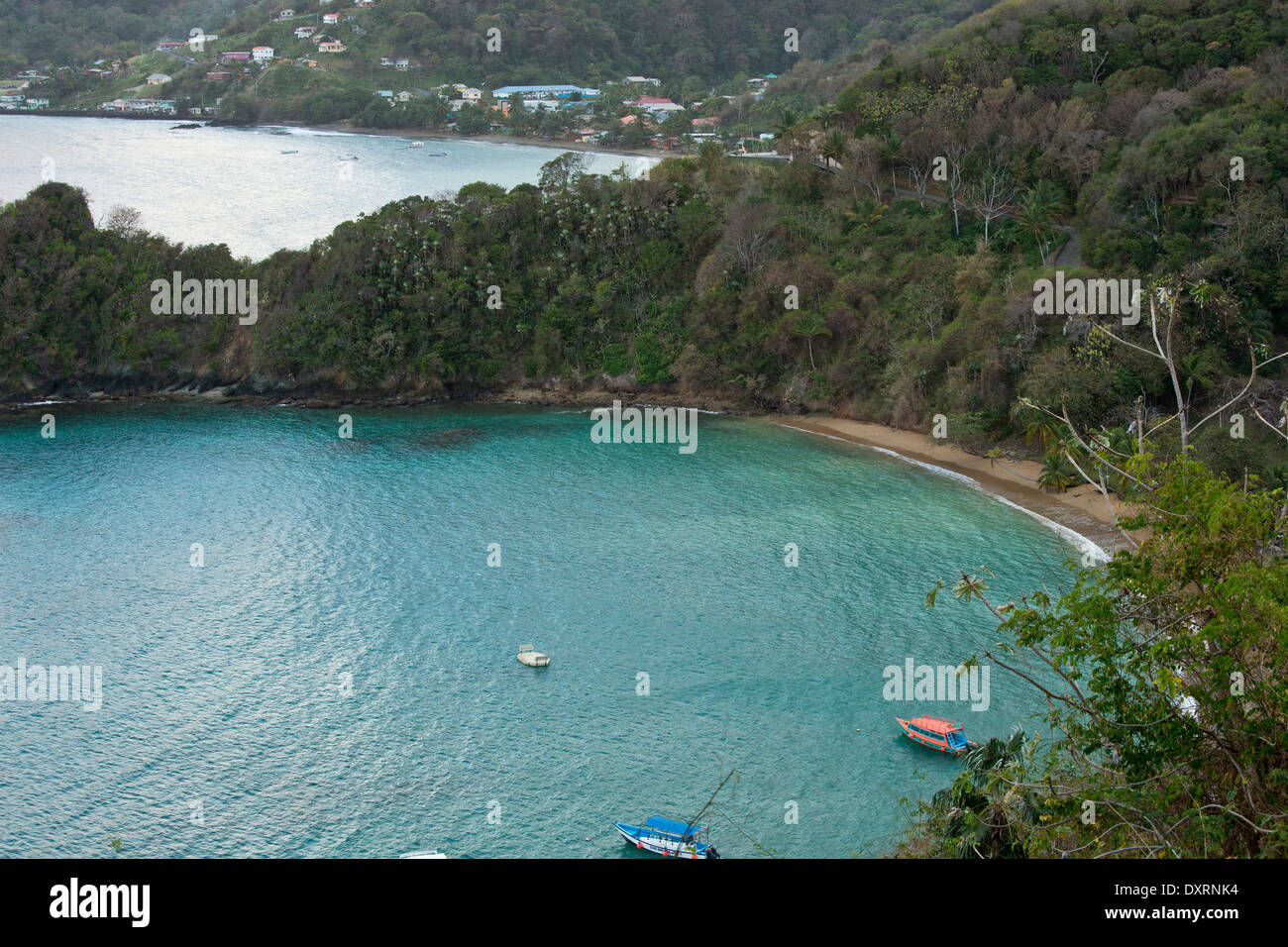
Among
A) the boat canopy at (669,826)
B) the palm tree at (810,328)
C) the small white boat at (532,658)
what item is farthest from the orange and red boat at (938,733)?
the palm tree at (810,328)

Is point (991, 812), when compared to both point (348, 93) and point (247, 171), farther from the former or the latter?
point (348, 93)

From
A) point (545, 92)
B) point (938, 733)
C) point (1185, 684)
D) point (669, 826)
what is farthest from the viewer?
point (545, 92)

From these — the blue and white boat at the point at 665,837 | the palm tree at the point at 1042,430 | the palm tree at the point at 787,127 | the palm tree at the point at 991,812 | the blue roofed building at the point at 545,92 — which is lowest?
the blue and white boat at the point at 665,837

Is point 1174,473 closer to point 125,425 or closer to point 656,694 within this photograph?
point 656,694

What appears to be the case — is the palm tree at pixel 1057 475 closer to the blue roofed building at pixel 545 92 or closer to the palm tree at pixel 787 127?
the palm tree at pixel 787 127

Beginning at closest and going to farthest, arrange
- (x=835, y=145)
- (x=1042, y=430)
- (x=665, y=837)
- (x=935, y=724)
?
(x=665, y=837)
(x=935, y=724)
(x=1042, y=430)
(x=835, y=145)

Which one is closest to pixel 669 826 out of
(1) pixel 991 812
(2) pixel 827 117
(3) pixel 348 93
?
(1) pixel 991 812

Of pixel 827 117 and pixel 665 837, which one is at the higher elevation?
pixel 827 117
